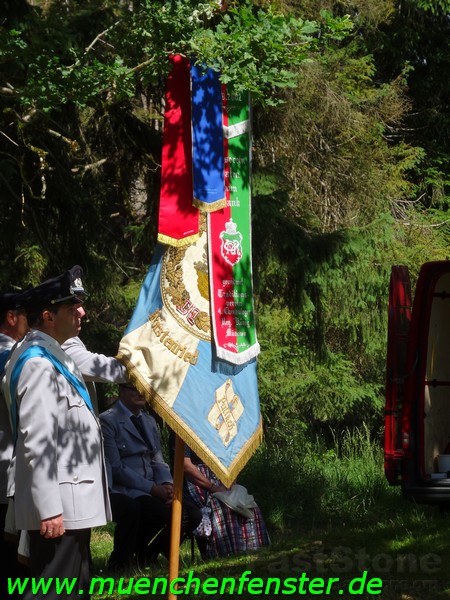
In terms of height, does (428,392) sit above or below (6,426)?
below

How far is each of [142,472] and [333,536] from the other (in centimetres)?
162

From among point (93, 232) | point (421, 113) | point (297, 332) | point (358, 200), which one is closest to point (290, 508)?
point (93, 232)

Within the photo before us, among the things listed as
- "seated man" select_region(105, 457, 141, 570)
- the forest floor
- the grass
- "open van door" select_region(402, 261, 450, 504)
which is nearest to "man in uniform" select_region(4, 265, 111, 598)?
the forest floor

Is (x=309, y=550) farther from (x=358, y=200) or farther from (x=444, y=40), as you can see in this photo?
(x=444, y=40)

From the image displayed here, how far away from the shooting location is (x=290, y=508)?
390 inches

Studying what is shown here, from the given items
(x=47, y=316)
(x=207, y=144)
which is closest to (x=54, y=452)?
(x=47, y=316)

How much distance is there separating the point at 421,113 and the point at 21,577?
1974 cm

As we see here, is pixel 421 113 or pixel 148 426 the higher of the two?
pixel 148 426

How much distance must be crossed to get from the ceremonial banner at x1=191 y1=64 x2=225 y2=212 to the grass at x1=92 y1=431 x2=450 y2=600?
2.50m

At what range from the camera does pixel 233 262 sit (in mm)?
6012

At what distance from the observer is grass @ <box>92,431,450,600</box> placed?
22.1ft

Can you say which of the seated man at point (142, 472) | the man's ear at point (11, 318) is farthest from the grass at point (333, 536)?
the man's ear at point (11, 318)

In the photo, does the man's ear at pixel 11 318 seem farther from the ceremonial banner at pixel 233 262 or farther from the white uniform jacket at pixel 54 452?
the ceremonial banner at pixel 233 262

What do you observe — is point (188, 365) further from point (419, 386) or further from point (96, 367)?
point (419, 386)
